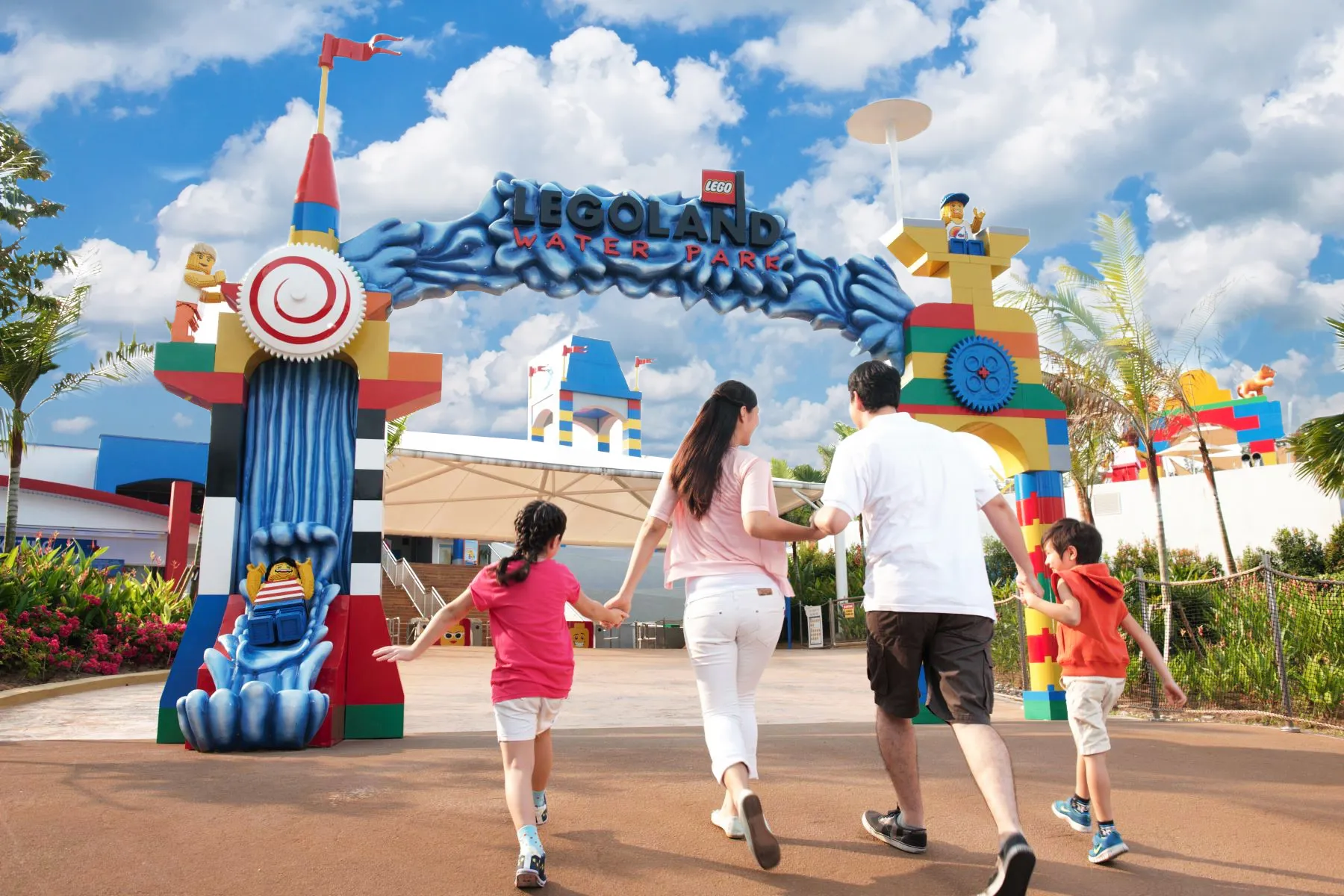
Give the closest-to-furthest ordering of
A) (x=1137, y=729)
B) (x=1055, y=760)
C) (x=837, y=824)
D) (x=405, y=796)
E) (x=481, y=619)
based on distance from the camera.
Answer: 1. (x=837, y=824)
2. (x=405, y=796)
3. (x=1055, y=760)
4. (x=1137, y=729)
5. (x=481, y=619)

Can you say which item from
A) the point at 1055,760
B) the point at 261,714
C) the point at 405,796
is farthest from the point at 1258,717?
the point at 261,714

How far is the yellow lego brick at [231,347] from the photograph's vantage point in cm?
669

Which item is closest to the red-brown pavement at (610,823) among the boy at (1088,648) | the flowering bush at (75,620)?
the boy at (1088,648)

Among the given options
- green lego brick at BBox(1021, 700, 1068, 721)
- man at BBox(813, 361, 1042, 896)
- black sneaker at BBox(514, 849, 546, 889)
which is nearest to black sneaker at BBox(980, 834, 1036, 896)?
man at BBox(813, 361, 1042, 896)

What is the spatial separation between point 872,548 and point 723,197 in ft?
19.0

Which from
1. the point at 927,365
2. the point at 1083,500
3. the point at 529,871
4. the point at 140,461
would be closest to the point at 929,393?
the point at 927,365

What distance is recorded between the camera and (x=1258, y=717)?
7887mm

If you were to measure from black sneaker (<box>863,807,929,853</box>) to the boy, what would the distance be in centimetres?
65

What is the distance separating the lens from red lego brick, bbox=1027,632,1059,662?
25.6 ft

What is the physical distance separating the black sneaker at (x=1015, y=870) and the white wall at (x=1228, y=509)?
17.7 metres

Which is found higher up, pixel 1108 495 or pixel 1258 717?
pixel 1108 495

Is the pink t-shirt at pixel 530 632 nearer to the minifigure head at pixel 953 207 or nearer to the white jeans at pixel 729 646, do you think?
the white jeans at pixel 729 646

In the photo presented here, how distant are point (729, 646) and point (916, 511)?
2.59 feet

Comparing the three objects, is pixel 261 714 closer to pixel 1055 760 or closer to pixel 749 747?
pixel 749 747
